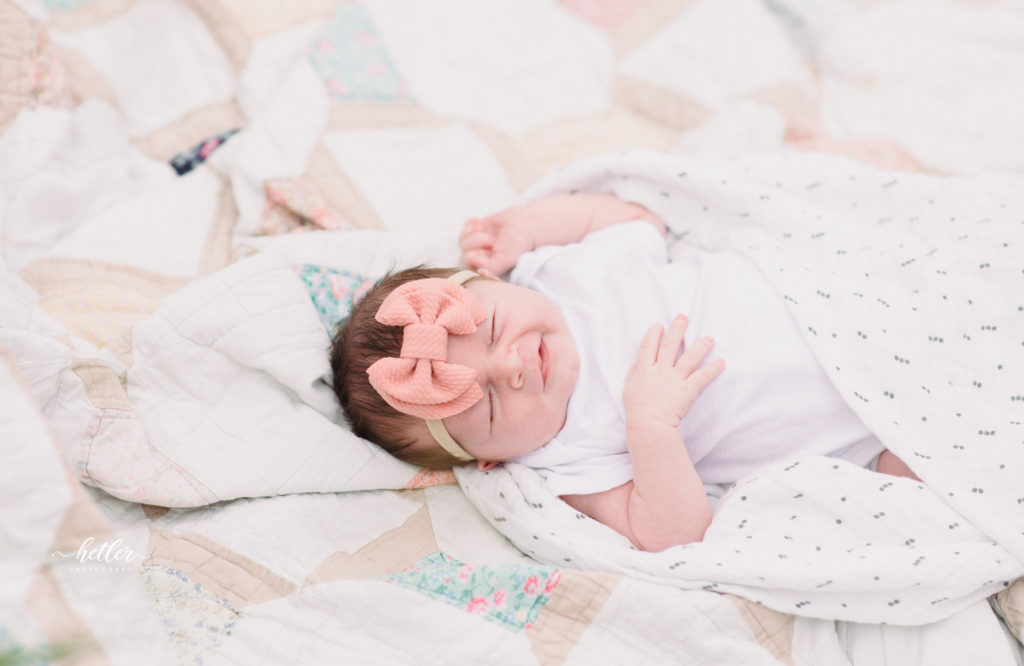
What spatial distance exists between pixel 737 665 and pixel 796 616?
0.12 meters

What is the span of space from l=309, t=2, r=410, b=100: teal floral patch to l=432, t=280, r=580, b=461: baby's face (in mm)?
573

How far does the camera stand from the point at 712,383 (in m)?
1.17

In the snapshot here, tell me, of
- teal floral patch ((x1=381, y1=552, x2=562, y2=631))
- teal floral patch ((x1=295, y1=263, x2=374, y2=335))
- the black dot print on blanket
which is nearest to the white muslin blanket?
the black dot print on blanket

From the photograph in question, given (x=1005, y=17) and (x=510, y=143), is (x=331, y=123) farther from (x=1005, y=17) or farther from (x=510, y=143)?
(x=1005, y=17)

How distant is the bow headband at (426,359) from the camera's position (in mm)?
1013

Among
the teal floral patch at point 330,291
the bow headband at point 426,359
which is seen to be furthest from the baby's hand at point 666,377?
the teal floral patch at point 330,291

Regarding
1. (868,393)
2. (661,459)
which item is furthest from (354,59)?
(868,393)

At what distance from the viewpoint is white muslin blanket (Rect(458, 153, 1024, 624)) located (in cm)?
95

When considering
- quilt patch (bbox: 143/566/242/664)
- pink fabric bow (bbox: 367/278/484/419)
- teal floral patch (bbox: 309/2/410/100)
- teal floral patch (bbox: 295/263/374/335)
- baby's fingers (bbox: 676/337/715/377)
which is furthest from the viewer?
teal floral patch (bbox: 309/2/410/100)

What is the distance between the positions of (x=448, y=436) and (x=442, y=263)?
371 millimetres

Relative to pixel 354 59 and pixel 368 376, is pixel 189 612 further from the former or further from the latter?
pixel 354 59

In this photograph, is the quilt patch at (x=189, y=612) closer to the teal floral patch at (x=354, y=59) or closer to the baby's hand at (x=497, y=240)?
the baby's hand at (x=497, y=240)

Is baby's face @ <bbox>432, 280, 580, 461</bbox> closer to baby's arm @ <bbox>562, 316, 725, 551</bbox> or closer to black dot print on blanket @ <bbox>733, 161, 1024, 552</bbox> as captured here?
baby's arm @ <bbox>562, 316, 725, 551</bbox>

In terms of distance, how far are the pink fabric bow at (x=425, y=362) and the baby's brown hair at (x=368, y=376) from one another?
5 centimetres
